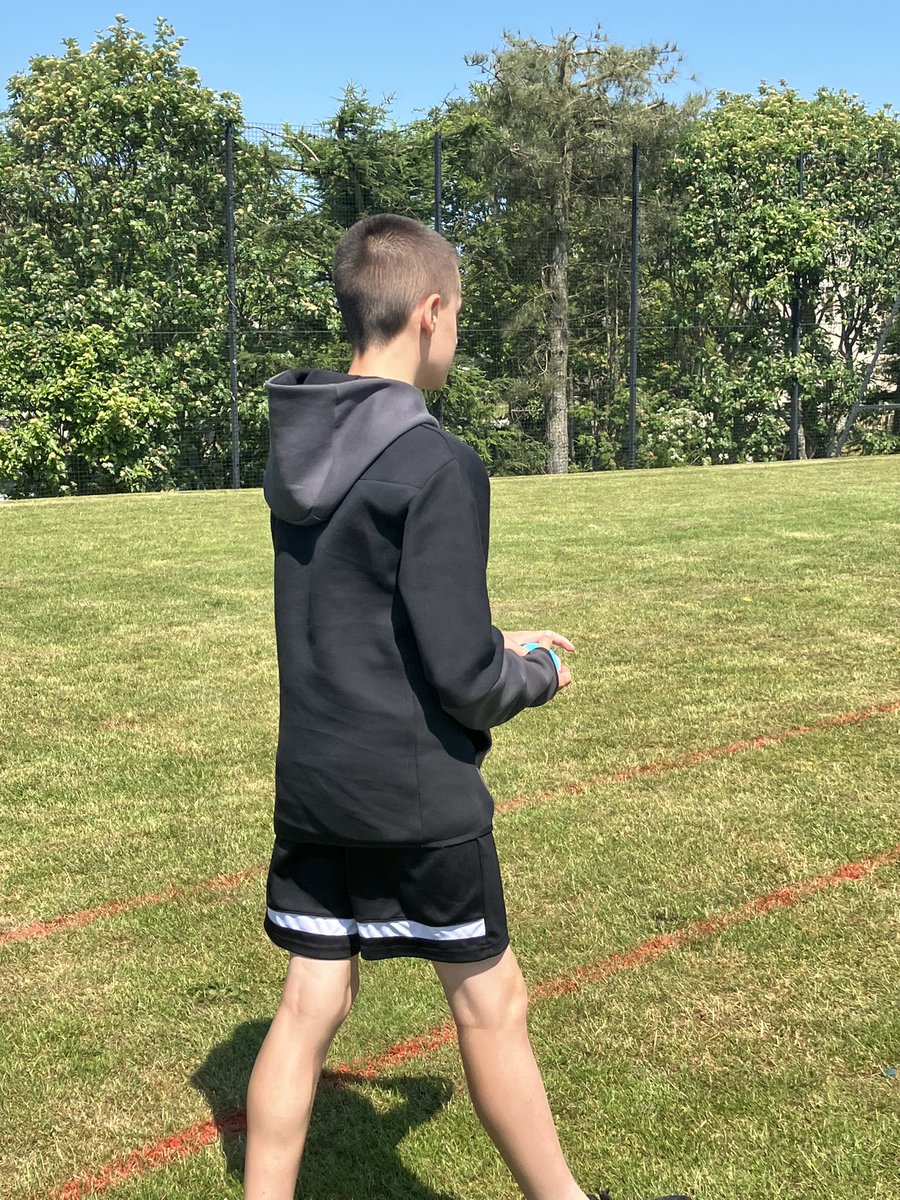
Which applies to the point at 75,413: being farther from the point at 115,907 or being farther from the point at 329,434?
the point at 329,434

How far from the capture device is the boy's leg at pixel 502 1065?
2.11 metres

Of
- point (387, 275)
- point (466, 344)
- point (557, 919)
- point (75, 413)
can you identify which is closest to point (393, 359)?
point (387, 275)

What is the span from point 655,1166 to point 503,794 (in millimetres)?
2344

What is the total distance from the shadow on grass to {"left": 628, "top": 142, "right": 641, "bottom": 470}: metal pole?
63.8 feet

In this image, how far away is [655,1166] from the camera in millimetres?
2678

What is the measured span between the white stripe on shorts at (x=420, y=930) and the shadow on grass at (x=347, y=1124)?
32.7 inches

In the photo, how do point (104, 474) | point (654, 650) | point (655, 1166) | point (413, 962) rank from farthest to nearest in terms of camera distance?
point (104, 474) → point (654, 650) → point (413, 962) → point (655, 1166)

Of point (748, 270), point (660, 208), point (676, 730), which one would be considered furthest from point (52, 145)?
point (676, 730)

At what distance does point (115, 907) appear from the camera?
4027 mm

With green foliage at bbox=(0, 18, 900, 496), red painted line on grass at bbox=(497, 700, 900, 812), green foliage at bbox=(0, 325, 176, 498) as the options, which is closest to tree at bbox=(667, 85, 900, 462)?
green foliage at bbox=(0, 18, 900, 496)

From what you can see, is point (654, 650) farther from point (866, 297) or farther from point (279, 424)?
point (866, 297)

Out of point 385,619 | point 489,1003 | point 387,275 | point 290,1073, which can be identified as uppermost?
point 387,275

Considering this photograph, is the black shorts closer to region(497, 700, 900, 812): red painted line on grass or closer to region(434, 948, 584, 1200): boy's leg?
region(434, 948, 584, 1200): boy's leg

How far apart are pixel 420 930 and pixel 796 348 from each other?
2291 cm
